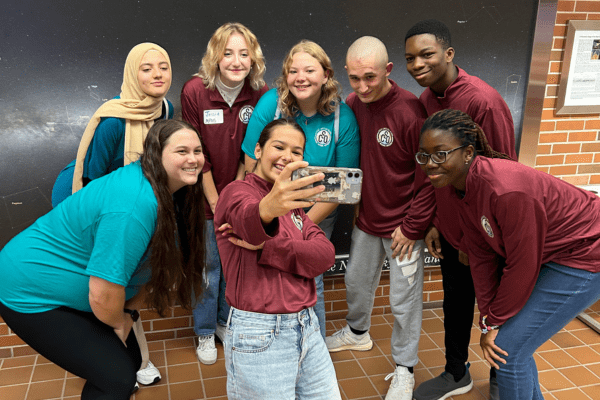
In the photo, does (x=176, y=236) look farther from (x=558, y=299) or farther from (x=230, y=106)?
(x=558, y=299)

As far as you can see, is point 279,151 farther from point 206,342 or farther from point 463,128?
point 206,342

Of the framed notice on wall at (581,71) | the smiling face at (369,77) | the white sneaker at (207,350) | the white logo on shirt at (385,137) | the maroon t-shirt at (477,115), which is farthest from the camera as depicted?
the framed notice on wall at (581,71)

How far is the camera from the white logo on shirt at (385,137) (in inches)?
108

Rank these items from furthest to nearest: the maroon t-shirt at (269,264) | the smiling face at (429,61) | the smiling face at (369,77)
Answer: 1. the smiling face at (369,77)
2. the smiling face at (429,61)
3. the maroon t-shirt at (269,264)

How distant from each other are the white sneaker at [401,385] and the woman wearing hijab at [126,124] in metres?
1.40

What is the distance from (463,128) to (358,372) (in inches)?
68.3

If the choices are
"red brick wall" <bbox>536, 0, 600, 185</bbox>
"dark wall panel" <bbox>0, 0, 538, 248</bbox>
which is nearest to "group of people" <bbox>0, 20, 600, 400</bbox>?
"dark wall panel" <bbox>0, 0, 538, 248</bbox>

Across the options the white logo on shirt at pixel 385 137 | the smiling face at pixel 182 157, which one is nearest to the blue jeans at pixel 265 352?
the smiling face at pixel 182 157

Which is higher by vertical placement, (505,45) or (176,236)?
(505,45)

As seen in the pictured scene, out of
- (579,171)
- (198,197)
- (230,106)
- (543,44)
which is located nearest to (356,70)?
(230,106)

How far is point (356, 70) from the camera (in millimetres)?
2668

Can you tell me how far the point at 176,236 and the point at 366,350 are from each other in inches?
68.0

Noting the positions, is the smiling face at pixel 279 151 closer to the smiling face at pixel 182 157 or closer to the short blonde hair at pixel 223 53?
the smiling face at pixel 182 157

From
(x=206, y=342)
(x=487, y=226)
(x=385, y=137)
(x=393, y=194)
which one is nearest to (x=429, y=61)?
Result: (x=385, y=137)
